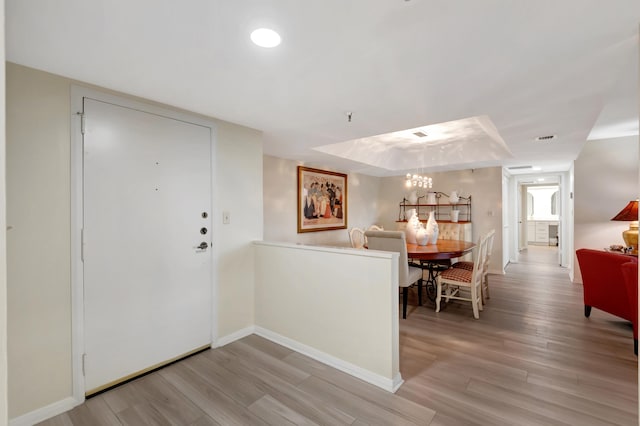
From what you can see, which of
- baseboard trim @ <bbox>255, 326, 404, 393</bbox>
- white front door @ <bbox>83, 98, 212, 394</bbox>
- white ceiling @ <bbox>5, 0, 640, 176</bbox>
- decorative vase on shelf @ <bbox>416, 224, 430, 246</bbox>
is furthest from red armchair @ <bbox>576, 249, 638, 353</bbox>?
white front door @ <bbox>83, 98, 212, 394</bbox>

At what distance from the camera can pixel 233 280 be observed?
277 centimetres

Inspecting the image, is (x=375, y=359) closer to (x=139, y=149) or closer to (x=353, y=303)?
(x=353, y=303)

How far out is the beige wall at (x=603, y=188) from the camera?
4051mm

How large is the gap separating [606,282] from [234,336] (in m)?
3.75

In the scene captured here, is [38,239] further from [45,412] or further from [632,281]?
[632,281]

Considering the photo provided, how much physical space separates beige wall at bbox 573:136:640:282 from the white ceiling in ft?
6.54

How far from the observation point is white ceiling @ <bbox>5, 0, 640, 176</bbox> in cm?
125

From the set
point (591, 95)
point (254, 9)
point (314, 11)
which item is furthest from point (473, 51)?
point (591, 95)

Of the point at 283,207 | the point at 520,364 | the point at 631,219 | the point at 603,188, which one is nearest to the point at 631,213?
the point at 631,219

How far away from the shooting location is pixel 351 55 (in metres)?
1.60

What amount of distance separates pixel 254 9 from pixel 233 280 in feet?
7.36

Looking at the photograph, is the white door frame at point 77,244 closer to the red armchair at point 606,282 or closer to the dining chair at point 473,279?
the dining chair at point 473,279

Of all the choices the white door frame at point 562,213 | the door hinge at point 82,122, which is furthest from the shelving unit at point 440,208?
the door hinge at point 82,122

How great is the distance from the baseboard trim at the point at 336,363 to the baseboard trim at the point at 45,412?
56.3 inches
